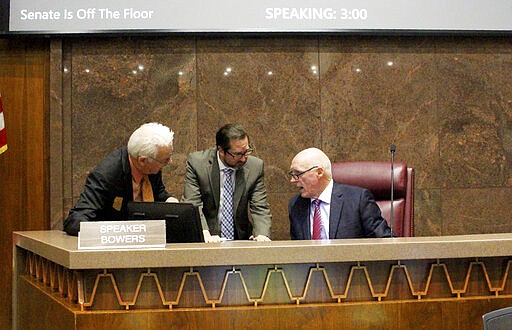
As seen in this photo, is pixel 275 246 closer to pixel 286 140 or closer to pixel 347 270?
pixel 347 270

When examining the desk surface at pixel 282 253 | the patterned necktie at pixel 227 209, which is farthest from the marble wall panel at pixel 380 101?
the desk surface at pixel 282 253

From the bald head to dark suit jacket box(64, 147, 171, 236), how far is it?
951mm

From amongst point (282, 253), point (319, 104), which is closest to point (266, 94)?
point (319, 104)

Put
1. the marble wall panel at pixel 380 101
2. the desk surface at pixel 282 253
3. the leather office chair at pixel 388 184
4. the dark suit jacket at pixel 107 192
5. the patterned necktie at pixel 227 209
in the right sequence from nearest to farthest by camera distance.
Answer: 1. the desk surface at pixel 282 253
2. the dark suit jacket at pixel 107 192
3. the leather office chair at pixel 388 184
4. the patterned necktie at pixel 227 209
5. the marble wall panel at pixel 380 101

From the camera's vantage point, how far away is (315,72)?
18.6 feet

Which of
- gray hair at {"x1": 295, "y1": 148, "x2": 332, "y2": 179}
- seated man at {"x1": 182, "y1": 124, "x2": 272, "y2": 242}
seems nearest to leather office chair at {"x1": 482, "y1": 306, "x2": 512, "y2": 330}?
gray hair at {"x1": 295, "y1": 148, "x2": 332, "y2": 179}

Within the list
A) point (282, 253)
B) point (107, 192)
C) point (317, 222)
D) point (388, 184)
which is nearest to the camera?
point (282, 253)

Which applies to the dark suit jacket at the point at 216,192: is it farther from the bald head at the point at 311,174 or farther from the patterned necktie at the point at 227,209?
the bald head at the point at 311,174

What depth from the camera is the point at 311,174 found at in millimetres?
4277

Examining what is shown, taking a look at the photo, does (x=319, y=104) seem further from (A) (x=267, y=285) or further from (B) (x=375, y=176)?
(A) (x=267, y=285)

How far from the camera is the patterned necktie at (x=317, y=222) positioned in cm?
423

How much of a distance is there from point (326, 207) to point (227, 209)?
0.83m

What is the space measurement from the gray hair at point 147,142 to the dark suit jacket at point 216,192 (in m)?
0.90

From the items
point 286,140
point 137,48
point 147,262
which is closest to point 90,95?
point 137,48
